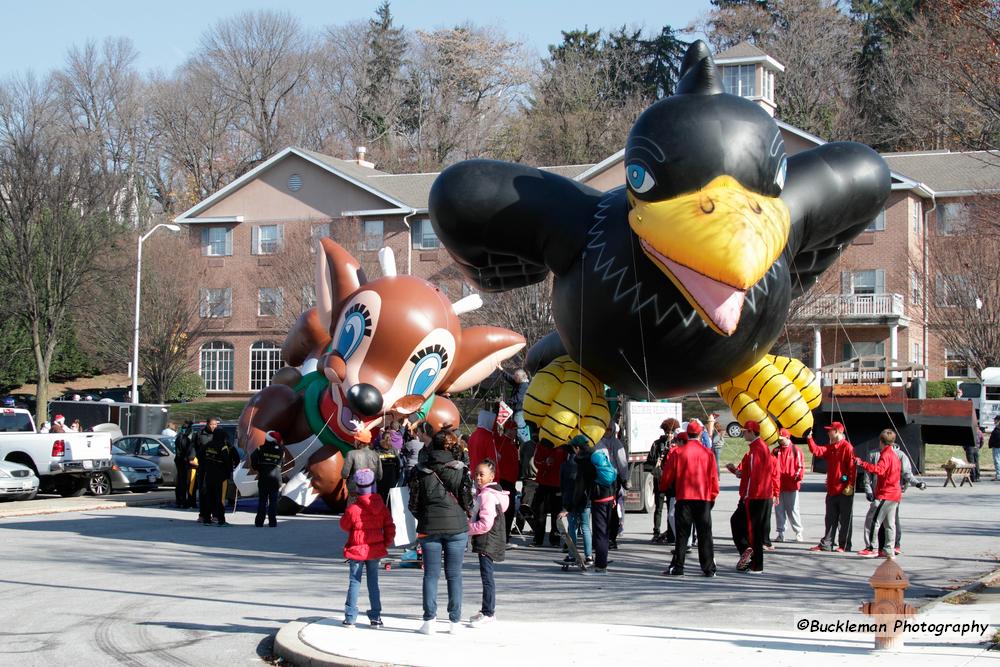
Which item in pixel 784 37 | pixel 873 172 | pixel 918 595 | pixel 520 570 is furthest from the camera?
pixel 784 37

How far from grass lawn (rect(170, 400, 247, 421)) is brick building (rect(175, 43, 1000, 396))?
6.85ft

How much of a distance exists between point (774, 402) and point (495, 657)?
5.27m

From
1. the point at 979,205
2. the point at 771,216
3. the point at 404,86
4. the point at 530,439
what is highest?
the point at 404,86

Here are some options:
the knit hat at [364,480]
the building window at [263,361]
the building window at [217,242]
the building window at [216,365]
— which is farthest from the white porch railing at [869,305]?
the knit hat at [364,480]

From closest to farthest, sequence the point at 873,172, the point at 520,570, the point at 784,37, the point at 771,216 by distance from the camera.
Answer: the point at 771,216
the point at 873,172
the point at 520,570
the point at 784,37

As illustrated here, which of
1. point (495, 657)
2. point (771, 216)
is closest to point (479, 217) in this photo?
point (771, 216)

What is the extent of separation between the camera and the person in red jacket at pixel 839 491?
14.4m

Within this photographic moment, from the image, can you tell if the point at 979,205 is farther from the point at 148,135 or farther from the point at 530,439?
the point at 148,135

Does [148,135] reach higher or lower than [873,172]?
higher

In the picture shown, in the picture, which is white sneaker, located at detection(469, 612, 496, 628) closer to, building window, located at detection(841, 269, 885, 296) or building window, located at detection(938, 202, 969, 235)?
building window, located at detection(938, 202, 969, 235)

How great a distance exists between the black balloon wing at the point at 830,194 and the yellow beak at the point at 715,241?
38.8 inches

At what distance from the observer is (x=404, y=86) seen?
238ft

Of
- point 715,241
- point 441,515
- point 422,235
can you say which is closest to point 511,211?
point 715,241

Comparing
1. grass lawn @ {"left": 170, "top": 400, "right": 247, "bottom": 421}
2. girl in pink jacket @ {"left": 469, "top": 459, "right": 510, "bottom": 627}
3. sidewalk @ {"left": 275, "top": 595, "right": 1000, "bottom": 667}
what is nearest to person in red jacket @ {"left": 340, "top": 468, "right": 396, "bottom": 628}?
sidewalk @ {"left": 275, "top": 595, "right": 1000, "bottom": 667}
